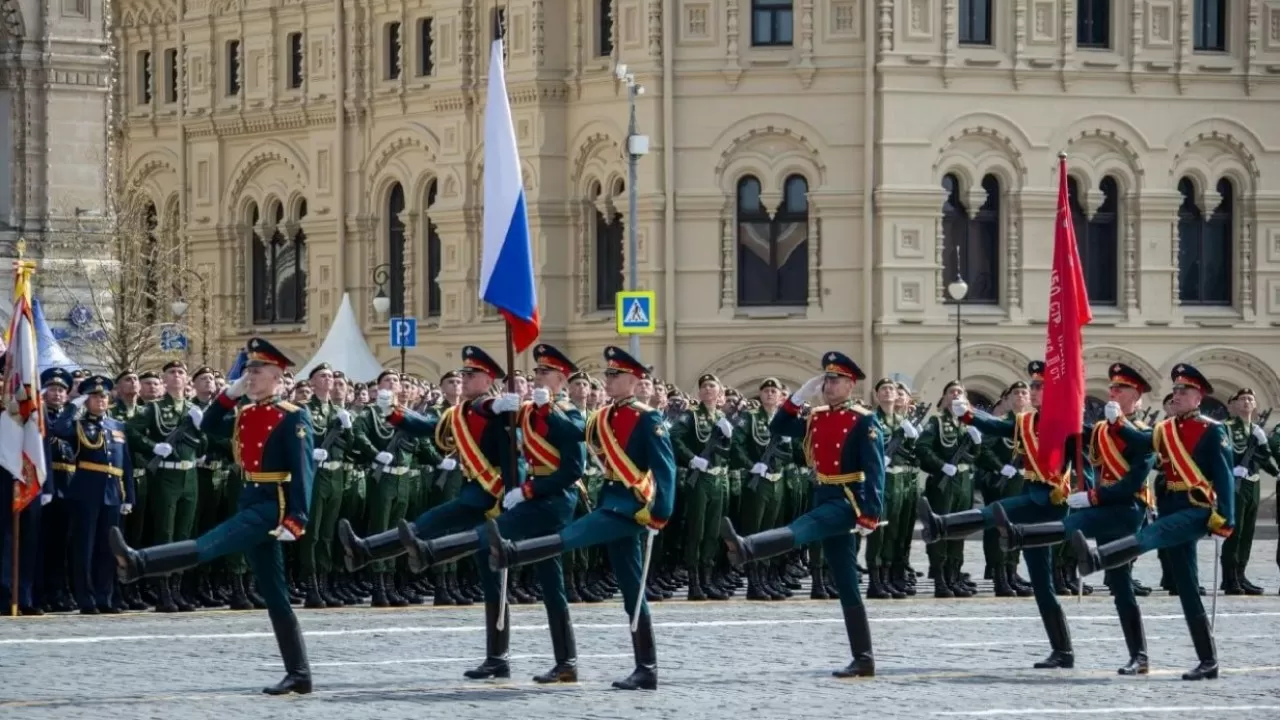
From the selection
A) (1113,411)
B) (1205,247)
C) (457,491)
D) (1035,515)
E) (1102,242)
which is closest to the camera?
(1113,411)

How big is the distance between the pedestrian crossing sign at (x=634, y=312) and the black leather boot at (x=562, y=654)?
24.6 meters

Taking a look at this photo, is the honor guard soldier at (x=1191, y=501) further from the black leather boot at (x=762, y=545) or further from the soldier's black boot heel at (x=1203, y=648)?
the black leather boot at (x=762, y=545)

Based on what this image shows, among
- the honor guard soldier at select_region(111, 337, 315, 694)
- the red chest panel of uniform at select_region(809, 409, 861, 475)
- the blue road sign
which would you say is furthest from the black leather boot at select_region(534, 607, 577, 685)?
the blue road sign

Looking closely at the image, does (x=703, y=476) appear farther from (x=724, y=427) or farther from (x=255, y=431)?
(x=255, y=431)

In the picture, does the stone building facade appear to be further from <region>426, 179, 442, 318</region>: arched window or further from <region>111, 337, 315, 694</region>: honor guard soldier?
<region>111, 337, 315, 694</region>: honor guard soldier

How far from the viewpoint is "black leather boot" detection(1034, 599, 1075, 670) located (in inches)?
750

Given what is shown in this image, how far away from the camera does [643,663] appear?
688 inches

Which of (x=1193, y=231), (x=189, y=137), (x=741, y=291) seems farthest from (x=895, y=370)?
(x=189, y=137)

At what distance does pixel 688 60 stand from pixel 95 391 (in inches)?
1029

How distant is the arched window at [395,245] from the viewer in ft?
178

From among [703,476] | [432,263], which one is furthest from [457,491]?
[432,263]

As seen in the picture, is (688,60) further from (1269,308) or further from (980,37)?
(1269,308)

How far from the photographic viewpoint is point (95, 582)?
23.3 m

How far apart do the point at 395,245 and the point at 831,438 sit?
3696cm
